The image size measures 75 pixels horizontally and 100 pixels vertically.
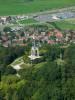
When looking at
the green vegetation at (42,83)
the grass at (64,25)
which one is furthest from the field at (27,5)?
the green vegetation at (42,83)

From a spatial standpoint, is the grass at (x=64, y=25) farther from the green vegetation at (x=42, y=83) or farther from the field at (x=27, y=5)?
the green vegetation at (x=42, y=83)

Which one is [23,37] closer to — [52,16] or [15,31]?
[15,31]

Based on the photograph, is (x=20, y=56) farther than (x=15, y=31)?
No

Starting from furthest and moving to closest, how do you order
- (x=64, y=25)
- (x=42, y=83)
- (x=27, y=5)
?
(x=27, y=5)
(x=64, y=25)
(x=42, y=83)

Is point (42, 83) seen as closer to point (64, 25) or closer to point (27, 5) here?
point (64, 25)

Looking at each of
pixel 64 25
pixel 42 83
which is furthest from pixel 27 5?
pixel 42 83

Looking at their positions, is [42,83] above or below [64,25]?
above

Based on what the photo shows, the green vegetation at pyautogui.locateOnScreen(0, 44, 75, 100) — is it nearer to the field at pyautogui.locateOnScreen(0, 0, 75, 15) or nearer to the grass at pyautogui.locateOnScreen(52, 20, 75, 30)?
the grass at pyautogui.locateOnScreen(52, 20, 75, 30)

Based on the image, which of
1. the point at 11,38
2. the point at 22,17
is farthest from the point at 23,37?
the point at 22,17
